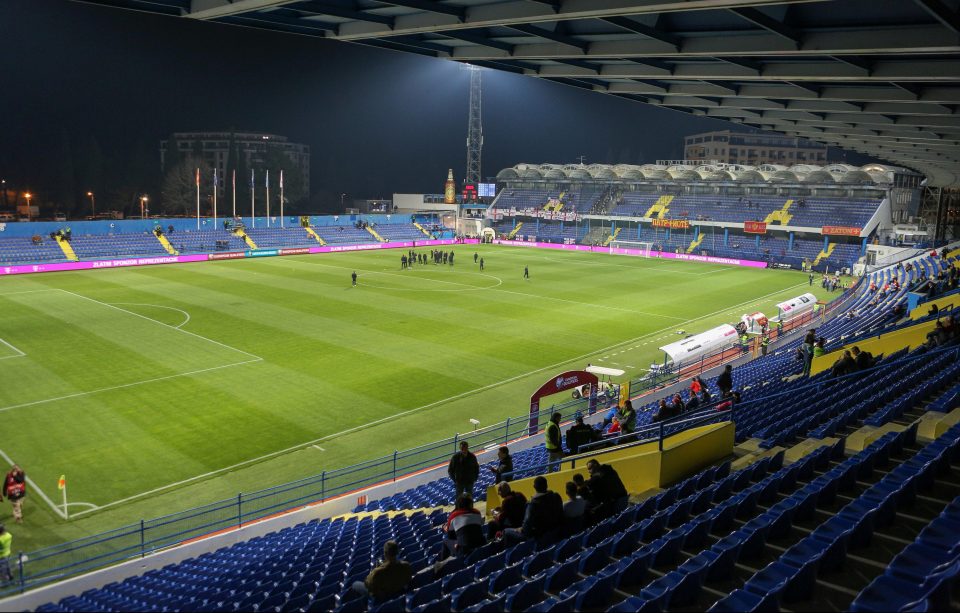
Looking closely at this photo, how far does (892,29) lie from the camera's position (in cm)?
1005

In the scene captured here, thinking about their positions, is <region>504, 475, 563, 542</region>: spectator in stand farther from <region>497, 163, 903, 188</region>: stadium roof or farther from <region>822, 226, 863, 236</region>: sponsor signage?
<region>497, 163, 903, 188</region>: stadium roof

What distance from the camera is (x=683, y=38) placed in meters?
12.0

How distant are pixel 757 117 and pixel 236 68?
115 metres

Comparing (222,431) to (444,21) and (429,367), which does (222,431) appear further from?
(444,21)

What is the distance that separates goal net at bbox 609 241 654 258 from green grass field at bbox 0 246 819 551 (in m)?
24.0

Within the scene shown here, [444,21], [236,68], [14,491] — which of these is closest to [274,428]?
[14,491]

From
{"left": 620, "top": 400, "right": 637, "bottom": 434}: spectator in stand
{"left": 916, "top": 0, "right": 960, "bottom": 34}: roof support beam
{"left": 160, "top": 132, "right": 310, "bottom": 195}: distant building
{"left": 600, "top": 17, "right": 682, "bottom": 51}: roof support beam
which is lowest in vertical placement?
{"left": 620, "top": 400, "right": 637, "bottom": 434}: spectator in stand

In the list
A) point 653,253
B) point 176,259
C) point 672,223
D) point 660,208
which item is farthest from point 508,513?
point 660,208

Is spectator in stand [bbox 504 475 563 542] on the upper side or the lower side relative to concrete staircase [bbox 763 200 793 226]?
lower

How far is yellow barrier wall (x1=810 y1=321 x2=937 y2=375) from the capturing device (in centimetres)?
2073

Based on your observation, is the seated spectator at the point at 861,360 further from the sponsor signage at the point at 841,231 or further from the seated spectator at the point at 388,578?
the sponsor signage at the point at 841,231

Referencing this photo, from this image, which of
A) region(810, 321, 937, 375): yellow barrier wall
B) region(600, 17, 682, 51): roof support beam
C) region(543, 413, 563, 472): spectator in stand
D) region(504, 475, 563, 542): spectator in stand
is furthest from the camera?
region(810, 321, 937, 375): yellow barrier wall

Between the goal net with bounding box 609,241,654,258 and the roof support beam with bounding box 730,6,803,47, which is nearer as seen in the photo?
the roof support beam with bounding box 730,6,803,47

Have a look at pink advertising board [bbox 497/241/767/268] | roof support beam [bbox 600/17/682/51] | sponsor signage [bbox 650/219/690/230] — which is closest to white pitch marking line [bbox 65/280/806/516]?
roof support beam [bbox 600/17/682/51]
